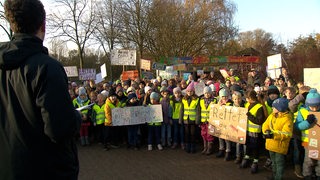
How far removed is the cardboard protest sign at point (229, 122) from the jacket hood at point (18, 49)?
550 centimetres

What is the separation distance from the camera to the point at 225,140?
7555mm

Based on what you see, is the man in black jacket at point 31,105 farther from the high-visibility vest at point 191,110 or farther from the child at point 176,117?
the child at point 176,117

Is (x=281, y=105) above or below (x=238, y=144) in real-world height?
above

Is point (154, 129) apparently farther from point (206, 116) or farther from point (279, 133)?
point (279, 133)

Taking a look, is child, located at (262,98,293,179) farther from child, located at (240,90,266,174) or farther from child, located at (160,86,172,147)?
child, located at (160,86,172,147)

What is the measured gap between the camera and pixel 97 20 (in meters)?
33.4

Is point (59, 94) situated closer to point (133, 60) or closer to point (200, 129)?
point (200, 129)

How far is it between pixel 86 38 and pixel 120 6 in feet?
19.6

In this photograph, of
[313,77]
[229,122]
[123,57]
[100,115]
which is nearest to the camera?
[229,122]

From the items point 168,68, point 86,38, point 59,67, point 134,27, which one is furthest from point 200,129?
point 86,38

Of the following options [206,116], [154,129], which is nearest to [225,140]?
[206,116]

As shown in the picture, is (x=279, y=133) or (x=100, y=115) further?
(x=100, y=115)

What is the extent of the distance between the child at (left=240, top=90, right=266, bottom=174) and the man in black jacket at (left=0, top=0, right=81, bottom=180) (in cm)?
511

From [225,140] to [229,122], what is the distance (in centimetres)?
67
